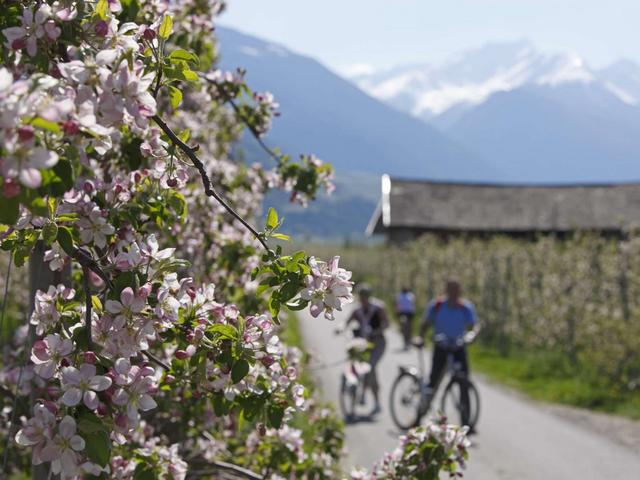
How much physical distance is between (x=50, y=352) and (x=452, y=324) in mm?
9286

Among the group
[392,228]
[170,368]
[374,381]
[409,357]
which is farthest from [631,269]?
[392,228]

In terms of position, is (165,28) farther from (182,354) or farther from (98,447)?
(98,447)

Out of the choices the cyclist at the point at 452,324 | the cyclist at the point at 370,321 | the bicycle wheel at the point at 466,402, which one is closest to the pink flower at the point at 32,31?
the cyclist at the point at 452,324

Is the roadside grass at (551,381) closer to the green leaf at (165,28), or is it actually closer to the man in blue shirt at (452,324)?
the man in blue shirt at (452,324)

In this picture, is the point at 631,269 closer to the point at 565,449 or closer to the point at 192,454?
the point at 565,449

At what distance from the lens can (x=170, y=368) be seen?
2.78 meters

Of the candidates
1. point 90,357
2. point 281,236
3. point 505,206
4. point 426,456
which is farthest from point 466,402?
point 505,206

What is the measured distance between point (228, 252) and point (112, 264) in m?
2.73

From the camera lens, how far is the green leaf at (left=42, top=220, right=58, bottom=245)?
215 centimetres

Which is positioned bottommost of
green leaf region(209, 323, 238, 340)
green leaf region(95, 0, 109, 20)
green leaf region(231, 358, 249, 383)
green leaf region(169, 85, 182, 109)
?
green leaf region(231, 358, 249, 383)

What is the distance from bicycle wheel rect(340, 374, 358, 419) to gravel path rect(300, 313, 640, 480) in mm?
352

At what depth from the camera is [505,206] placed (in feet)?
168

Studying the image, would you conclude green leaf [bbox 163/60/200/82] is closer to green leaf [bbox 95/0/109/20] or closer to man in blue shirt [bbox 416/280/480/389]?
green leaf [bbox 95/0/109/20]

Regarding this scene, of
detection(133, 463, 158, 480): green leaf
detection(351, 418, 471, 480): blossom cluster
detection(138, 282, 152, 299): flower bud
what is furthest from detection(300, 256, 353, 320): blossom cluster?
detection(351, 418, 471, 480): blossom cluster
